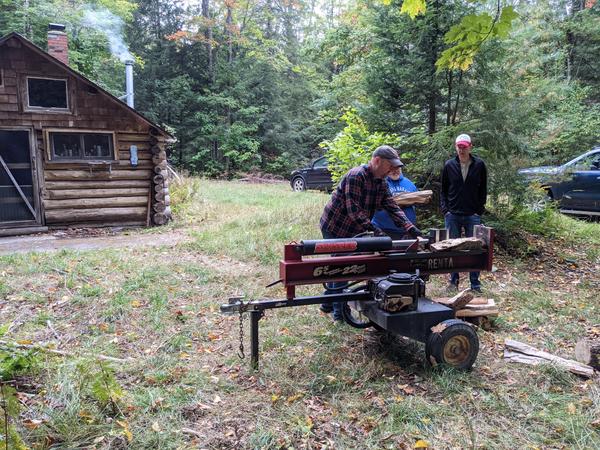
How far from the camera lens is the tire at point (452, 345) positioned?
3.67 m

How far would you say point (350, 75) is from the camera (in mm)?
11570

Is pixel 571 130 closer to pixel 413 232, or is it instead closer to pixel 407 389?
pixel 413 232

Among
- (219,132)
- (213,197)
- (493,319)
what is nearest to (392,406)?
(493,319)

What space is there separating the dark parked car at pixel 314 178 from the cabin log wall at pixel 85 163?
7.84 m

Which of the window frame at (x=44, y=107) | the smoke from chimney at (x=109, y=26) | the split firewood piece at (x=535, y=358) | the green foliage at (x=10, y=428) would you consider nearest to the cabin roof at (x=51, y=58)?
the window frame at (x=44, y=107)

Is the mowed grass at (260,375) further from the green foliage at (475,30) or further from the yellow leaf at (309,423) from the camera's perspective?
the green foliage at (475,30)

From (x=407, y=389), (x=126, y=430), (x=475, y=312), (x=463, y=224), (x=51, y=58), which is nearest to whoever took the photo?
(x=126, y=430)

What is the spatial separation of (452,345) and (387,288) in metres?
0.75

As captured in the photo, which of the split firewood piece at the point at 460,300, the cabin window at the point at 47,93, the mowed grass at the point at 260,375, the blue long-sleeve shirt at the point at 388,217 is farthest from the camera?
the cabin window at the point at 47,93

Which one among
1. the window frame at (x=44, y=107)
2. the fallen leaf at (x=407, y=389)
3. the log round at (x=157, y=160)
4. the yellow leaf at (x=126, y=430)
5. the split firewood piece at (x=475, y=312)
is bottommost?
the fallen leaf at (x=407, y=389)

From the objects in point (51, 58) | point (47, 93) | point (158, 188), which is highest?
point (51, 58)

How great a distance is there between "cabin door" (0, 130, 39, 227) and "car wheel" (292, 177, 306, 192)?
10.4m

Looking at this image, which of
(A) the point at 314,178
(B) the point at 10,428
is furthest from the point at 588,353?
(A) the point at 314,178

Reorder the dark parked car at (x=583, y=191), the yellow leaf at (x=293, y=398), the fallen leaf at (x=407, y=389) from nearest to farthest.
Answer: the yellow leaf at (x=293, y=398) < the fallen leaf at (x=407, y=389) < the dark parked car at (x=583, y=191)
